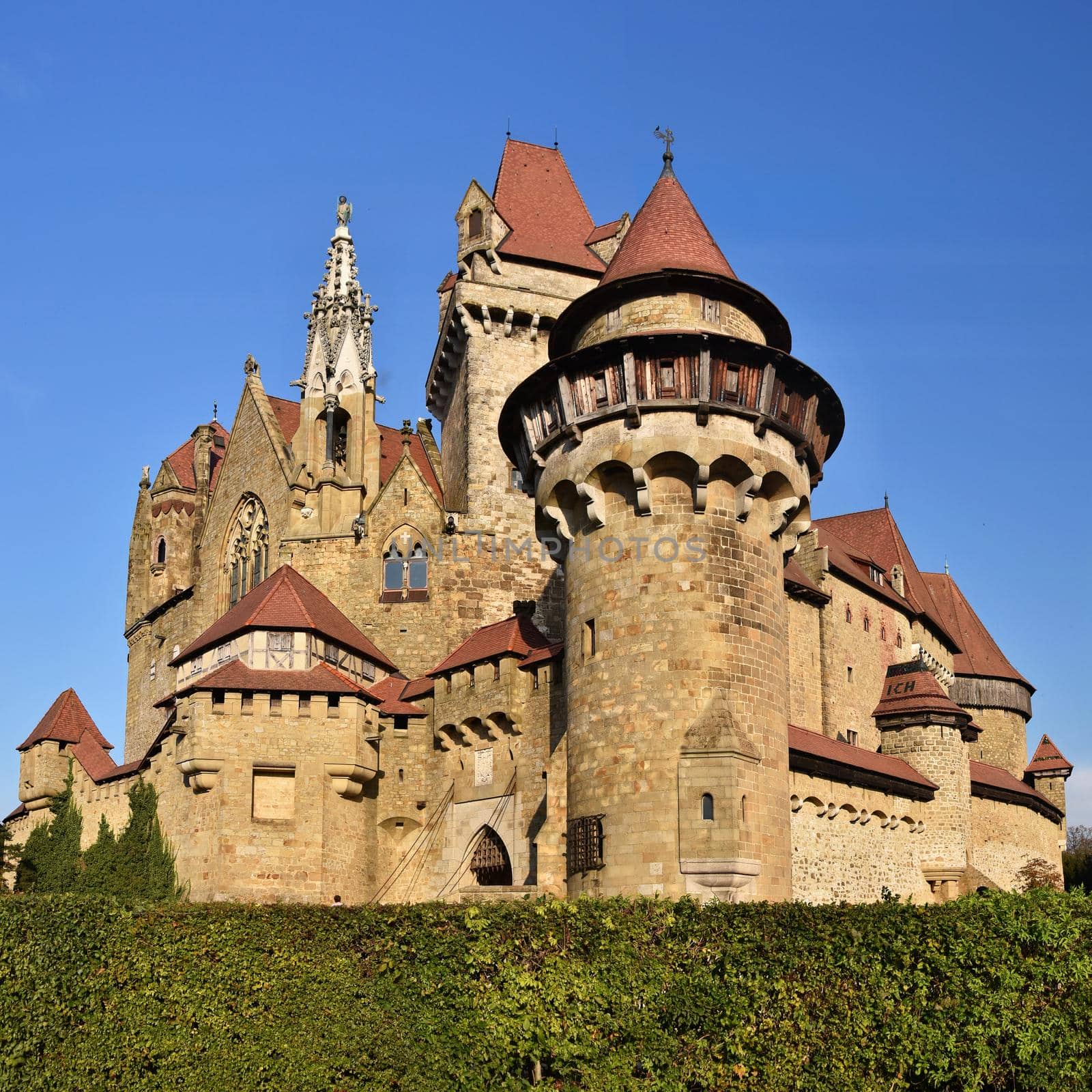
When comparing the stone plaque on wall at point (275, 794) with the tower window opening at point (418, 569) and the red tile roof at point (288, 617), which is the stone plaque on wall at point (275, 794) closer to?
the red tile roof at point (288, 617)

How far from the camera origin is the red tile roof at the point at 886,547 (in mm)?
51969

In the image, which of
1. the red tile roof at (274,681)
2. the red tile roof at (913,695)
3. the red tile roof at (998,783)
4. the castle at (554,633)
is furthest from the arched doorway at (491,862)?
the red tile roof at (998,783)

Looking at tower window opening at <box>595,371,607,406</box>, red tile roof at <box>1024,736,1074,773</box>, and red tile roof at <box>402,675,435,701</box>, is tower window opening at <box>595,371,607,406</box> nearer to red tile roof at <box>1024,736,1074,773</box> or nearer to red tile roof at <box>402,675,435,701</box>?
red tile roof at <box>402,675,435,701</box>

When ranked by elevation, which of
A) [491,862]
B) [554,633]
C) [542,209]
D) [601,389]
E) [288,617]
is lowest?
[491,862]

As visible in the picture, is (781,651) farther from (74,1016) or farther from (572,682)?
(74,1016)

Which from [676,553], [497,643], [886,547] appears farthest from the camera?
[886,547]

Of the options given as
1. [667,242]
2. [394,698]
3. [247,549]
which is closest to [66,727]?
[247,549]

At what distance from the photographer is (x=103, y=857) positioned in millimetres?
38469

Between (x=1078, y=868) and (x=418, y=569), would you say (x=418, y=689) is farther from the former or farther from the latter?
(x=1078, y=868)

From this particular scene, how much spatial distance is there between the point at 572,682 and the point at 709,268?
26.1 ft

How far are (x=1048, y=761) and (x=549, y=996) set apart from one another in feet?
144

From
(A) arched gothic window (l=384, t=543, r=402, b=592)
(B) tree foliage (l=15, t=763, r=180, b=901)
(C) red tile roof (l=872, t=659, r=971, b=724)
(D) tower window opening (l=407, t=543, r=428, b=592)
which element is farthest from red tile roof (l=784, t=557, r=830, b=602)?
(B) tree foliage (l=15, t=763, r=180, b=901)

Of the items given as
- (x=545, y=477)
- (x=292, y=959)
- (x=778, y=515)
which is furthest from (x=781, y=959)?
(x=545, y=477)

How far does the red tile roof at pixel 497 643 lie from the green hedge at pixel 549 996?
11.8 meters
